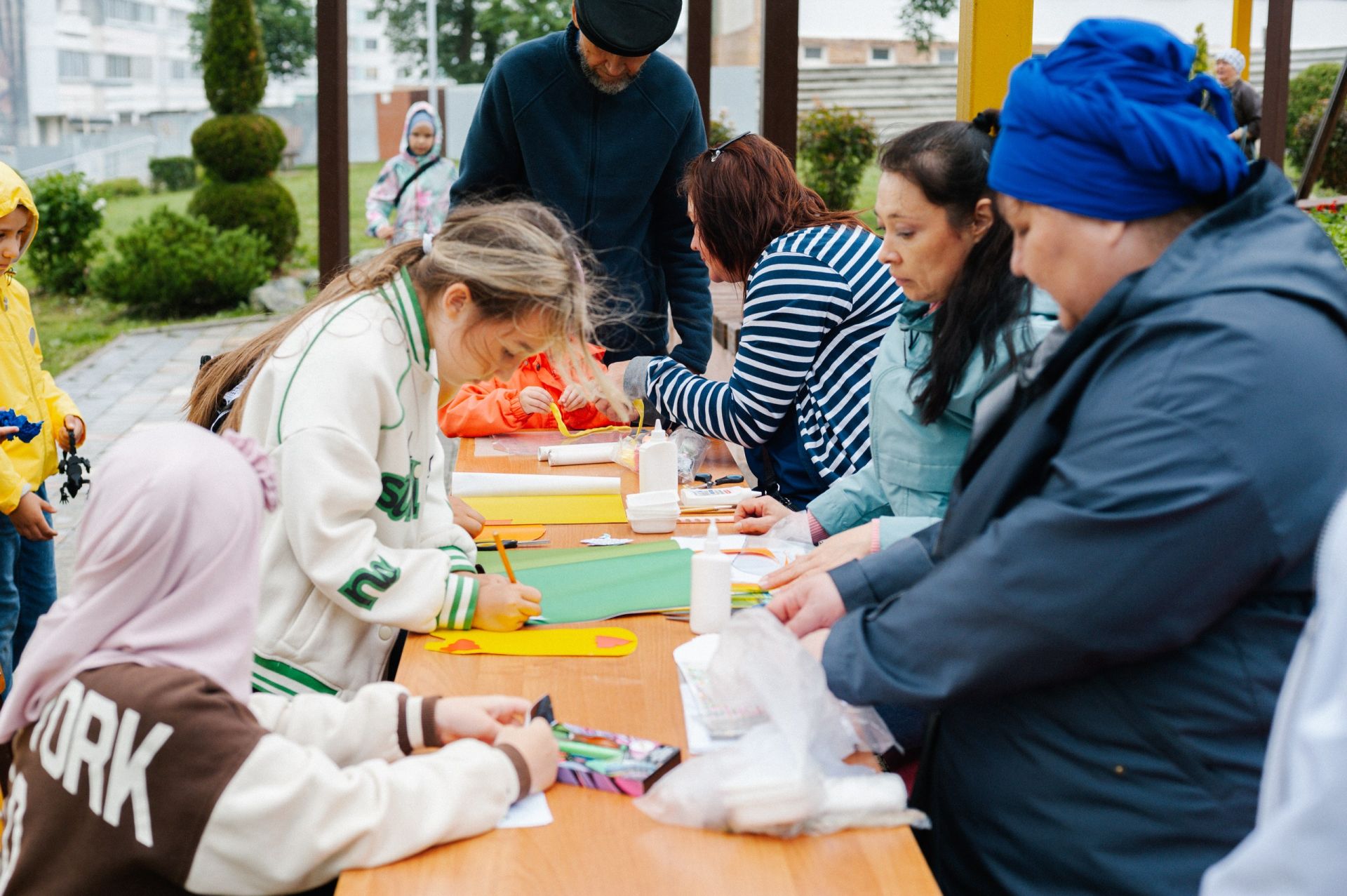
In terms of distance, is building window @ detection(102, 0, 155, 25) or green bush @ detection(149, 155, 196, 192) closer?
green bush @ detection(149, 155, 196, 192)

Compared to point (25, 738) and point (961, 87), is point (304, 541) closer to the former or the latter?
point (25, 738)

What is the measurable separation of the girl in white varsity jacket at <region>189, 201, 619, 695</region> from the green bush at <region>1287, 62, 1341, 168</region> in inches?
498

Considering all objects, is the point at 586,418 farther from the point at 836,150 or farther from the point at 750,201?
the point at 836,150

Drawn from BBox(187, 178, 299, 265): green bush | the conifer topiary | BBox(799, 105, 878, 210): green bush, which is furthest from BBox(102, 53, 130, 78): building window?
BBox(799, 105, 878, 210): green bush

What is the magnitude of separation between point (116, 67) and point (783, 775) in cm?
2136

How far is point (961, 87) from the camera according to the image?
386 cm

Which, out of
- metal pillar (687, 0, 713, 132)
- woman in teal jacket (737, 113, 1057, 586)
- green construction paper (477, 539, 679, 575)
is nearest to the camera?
woman in teal jacket (737, 113, 1057, 586)

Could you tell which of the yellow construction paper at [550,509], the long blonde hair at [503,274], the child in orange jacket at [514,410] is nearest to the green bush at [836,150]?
the child in orange jacket at [514,410]

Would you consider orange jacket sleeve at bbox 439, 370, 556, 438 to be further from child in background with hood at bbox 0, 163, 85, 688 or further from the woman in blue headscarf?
the woman in blue headscarf

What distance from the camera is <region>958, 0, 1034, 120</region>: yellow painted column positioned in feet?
12.2

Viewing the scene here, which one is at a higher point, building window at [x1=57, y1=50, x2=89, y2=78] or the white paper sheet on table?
building window at [x1=57, y1=50, x2=89, y2=78]

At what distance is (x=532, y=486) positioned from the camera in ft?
9.81

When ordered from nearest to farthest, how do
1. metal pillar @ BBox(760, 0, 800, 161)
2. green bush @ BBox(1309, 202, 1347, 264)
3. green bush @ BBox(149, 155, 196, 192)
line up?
1. metal pillar @ BBox(760, 0, 800, 161)
2. green bush @ BBox(1309, 202, 1347, 264)
3. green bush @ BBox(149, 155, 196, 192)

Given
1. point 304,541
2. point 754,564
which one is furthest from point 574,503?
point 304,541
